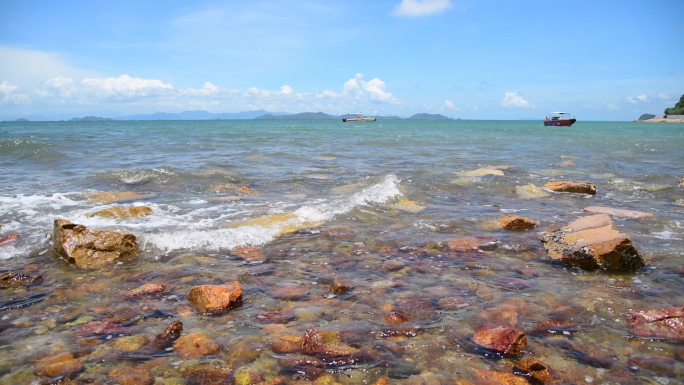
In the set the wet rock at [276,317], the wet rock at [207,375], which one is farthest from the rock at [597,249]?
the wet rock at [207,375]

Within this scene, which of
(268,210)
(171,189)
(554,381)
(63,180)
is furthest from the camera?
(63,180)

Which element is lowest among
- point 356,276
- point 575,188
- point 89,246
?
point 356,276

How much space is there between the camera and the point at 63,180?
1359 cm

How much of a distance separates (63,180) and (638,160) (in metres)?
25.5

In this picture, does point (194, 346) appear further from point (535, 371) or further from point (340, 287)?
point (535, 371)

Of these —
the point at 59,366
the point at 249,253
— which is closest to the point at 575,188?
the point at 249,253

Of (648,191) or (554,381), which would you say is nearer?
(554,381)

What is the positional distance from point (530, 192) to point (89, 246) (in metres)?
11.0

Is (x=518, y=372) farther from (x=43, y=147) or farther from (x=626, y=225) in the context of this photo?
(x=43, y=147)

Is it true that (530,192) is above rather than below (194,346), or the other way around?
above

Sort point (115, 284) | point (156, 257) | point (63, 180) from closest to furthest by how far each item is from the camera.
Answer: point (115, 284) → point (156, 257) → point (63, 180)

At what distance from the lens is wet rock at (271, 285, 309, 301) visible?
5020 millimetres

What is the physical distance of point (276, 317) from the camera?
4.50 m

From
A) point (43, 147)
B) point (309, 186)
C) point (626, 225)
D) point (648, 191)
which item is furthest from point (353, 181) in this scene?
point (43, 147)
